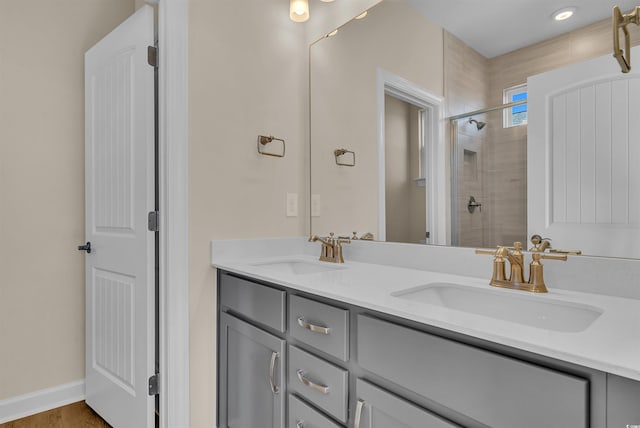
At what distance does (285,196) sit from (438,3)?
1.10 metres

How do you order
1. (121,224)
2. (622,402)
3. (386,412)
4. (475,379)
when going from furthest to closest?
(121,224) → (386,412) → (475,379) → (622,402)

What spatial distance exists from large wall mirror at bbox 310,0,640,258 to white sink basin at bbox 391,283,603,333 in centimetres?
23

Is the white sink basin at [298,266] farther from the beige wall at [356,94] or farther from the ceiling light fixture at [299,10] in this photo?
the ceiling light fixture at [299,10]

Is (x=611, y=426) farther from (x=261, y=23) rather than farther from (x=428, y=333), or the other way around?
(x=261, y=23)

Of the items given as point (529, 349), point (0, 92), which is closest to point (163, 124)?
point (0, 92)

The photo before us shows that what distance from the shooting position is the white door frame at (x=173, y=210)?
4.84 feet

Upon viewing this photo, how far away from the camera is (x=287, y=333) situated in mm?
1217

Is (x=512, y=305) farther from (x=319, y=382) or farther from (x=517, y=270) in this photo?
(x=319, y=382)

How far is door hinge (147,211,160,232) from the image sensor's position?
152 centimetres

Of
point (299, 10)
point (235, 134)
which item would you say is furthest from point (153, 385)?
point (299, 10)

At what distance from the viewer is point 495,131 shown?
1226mm

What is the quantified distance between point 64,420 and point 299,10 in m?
2.49

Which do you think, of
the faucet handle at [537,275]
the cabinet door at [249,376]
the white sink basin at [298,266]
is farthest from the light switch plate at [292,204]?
the faucet handle at [537,275]

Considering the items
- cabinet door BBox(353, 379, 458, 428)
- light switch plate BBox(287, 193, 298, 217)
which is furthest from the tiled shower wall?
light switch plate BBox(287, 193, 298, 217)
